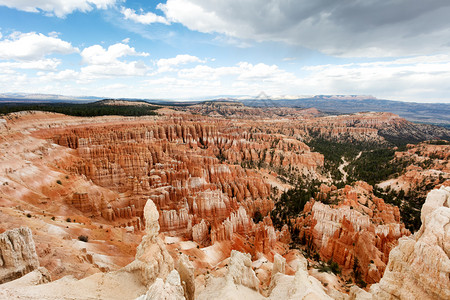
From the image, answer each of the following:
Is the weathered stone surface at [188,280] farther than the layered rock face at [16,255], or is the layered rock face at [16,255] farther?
the weathered stone surface at [188,280]

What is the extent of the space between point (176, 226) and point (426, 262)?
2190 cm

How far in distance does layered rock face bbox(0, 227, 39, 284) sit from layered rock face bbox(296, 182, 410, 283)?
2238cm

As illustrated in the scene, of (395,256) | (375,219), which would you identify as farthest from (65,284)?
(375,219)

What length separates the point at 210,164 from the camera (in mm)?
37438

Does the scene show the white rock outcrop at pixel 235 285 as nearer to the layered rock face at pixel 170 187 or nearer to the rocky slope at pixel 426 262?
the rocky slope at pixel 426 262

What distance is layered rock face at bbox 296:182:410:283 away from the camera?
2016 centimetres

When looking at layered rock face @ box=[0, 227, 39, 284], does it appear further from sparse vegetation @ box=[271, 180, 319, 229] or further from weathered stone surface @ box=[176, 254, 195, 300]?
sparse vegetation @ box=[271, 180, 319, 229]

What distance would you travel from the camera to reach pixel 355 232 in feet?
73.5

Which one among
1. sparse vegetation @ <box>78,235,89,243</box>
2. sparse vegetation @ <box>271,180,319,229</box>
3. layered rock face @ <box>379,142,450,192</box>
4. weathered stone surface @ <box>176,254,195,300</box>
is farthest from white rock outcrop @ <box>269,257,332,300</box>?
layered rock face @ <box>379,142,450,192</box>

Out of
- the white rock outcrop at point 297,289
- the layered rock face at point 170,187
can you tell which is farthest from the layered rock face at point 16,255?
the layered rock face at point 170,187

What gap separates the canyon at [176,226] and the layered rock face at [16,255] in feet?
0.17

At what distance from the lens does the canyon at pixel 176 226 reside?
7.93 meters

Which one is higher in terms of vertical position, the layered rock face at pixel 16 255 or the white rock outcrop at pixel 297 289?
the layered rock face at pixel 16 255

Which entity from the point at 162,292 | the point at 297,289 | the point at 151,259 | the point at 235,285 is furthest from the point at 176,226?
the point at 162,292
